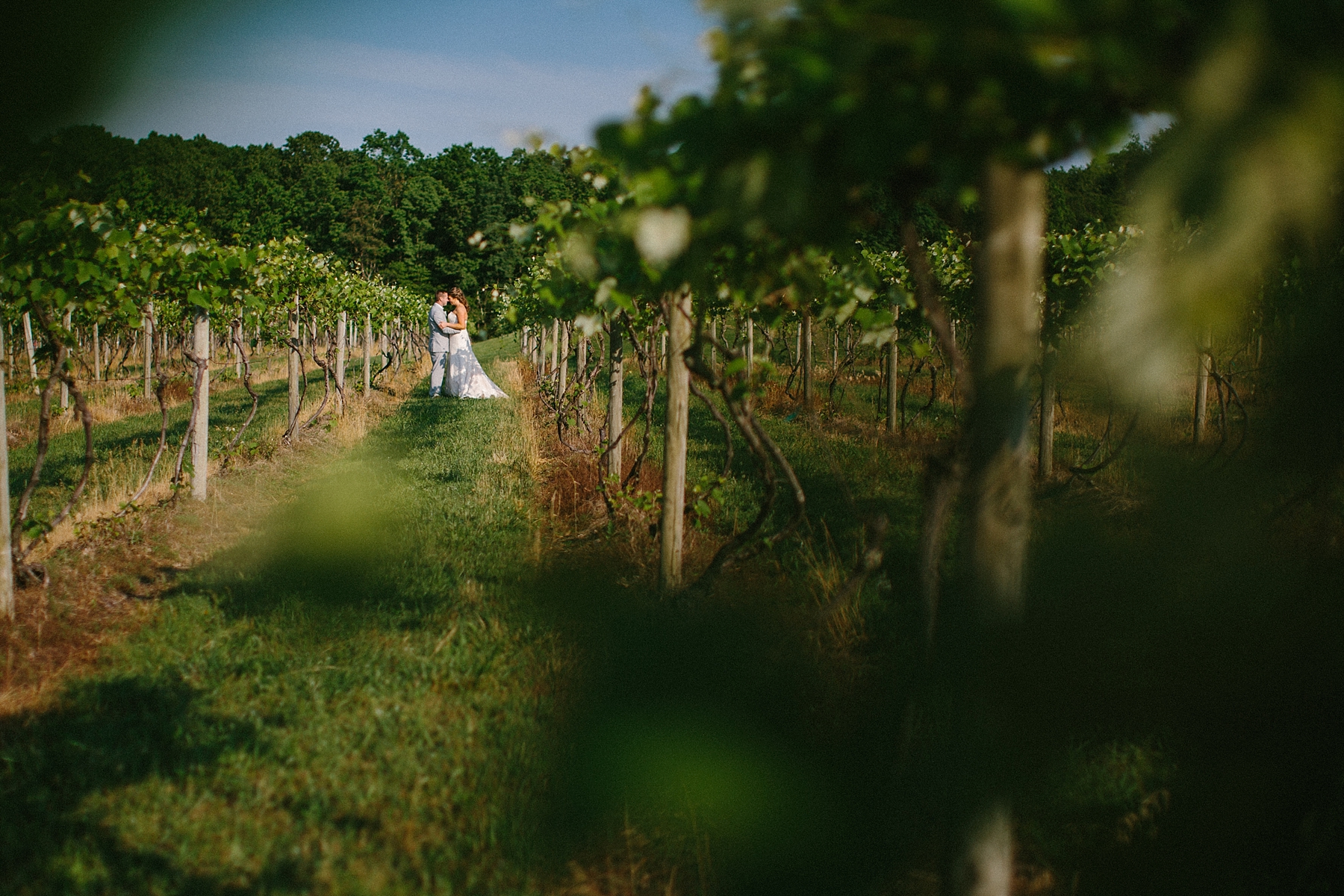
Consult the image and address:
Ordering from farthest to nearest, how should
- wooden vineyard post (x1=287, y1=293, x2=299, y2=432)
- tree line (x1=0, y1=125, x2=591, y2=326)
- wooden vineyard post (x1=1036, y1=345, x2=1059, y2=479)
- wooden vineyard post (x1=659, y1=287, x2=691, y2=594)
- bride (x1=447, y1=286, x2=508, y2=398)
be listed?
1. tree line (x1=0, y1=125, x2=591, y2=326)
2. bride (x1=447, y1=286, x2=508, y2=398)
3. wooden vineyard post (x1=287, y1=293, x2=299, y2=432)
4. wooden vineyard post (x1=1036, y1=345, x2=1059, y2=479)
5. wooden vineyard post (x1=659, y1=287, x2=691, y2=594)

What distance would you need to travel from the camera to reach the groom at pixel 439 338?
1557 centimetres

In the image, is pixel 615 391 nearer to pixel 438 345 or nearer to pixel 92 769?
pixel 92 769

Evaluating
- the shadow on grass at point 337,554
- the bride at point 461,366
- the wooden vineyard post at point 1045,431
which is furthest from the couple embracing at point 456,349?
the wooden vineyard post at point 1045,431

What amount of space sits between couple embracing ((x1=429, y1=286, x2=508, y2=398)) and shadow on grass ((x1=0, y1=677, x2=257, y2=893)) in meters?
12.5

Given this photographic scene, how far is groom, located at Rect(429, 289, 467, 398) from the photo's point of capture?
51.1ft

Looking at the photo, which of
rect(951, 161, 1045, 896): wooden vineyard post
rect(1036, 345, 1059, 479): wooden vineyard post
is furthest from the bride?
rect(951, 161, 1045, 896): wooden vineyard post

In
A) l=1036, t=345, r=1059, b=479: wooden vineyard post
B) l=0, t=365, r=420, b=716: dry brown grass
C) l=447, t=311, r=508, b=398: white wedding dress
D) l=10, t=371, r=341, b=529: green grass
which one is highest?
l=447, t=311, r=508, b=398: white wedding dress

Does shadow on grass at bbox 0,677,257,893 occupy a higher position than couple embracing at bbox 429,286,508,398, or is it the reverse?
→ couple embracing at bbox 429,286,508,398

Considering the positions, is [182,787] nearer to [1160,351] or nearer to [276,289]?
[1160,351]

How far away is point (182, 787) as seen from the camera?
282 centimetres

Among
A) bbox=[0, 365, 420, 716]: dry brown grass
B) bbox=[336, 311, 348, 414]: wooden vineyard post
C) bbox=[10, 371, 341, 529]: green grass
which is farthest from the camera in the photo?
bbox=[336, 311, 348, 414]: wooden vineyard post

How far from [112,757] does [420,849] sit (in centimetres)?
133

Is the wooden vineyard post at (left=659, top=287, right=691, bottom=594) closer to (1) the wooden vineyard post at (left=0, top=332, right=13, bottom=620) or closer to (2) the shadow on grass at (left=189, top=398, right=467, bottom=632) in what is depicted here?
(2) the shadow on grass at (left=189, top=398, right=467, bottom=632)

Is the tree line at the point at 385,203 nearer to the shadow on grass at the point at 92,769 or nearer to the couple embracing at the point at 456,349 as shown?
the couple embracing at the point at 456,349
